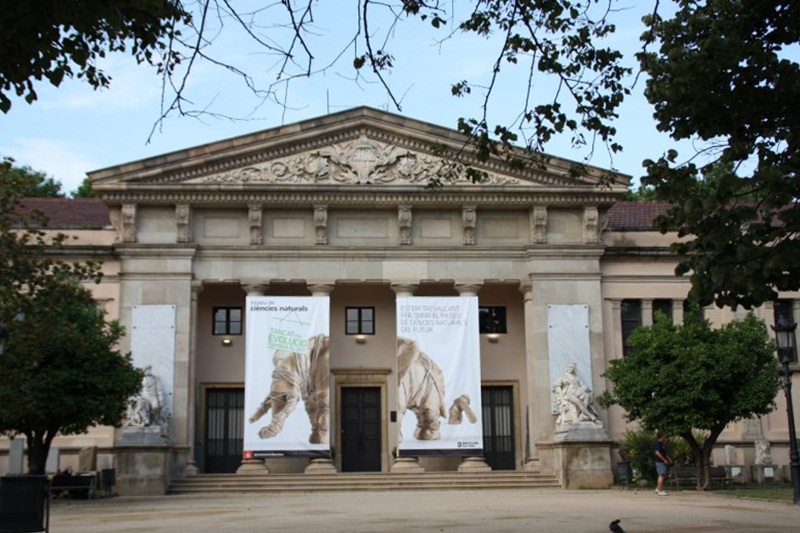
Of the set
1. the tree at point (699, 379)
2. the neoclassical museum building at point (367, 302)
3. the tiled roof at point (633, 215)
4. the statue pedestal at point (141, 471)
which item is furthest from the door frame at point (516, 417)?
the statue pedestal at point (141, 471)

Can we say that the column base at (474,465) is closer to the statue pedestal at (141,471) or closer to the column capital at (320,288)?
the column capital at (320,288)

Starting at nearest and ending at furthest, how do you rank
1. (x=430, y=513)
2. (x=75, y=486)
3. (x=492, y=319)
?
1. (x=430, y=513)
2. (x=75, y=486)
3. (x=492, y=319)

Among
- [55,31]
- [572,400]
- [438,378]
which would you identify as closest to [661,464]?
[572,400]

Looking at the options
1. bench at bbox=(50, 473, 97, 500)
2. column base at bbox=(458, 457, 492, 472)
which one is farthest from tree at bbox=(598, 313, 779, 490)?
bench at bbox=(50, 473, 97, 500)

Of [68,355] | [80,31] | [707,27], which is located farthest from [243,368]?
[80,31]

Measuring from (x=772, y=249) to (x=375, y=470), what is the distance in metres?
25.4

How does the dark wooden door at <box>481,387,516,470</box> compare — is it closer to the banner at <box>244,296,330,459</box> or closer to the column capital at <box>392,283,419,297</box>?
the column capital at <box>392,283,419,297</box>

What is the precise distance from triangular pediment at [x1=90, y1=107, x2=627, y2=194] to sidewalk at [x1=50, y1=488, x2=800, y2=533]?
11.0 meters

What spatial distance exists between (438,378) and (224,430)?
27.4ft

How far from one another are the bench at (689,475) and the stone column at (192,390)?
15.1 meters

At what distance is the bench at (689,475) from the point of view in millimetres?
30797

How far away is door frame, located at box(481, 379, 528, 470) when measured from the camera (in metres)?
35.9

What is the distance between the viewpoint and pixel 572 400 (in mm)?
32906

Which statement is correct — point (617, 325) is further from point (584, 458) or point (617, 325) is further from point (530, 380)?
point (584, 458)
